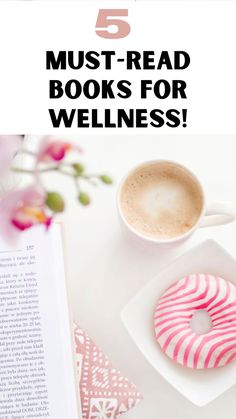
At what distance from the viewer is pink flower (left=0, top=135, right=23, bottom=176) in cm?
65

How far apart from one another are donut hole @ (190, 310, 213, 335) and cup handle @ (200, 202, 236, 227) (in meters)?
0.11

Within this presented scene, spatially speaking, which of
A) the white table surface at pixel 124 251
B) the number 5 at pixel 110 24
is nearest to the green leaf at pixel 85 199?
the white table surface at pixel 124 251

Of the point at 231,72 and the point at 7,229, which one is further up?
the point at 231,72

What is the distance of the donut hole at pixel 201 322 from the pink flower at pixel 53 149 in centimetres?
26

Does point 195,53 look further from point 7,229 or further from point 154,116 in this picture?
point 7,229

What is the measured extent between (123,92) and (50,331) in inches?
13.7

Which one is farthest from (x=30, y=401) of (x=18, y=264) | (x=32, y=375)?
(x=18, y=264)

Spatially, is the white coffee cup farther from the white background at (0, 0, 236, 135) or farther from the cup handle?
the white background at (0, 0, 236, 135)

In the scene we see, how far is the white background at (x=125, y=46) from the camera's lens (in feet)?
2.57

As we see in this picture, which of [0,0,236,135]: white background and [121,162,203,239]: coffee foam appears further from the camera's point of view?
[0,0,236,135]: white background

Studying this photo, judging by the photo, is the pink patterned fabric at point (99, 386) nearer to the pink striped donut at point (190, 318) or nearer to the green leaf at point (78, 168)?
the pink striped donut at point (190, 318)

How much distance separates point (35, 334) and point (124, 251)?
0.50ft

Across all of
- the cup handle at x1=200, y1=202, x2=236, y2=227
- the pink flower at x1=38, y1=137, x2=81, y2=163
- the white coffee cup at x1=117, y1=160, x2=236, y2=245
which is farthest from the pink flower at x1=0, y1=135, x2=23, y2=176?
the cup handle at x1=200, y1=202, x2=236, y2=227

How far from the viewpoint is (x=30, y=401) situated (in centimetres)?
65
